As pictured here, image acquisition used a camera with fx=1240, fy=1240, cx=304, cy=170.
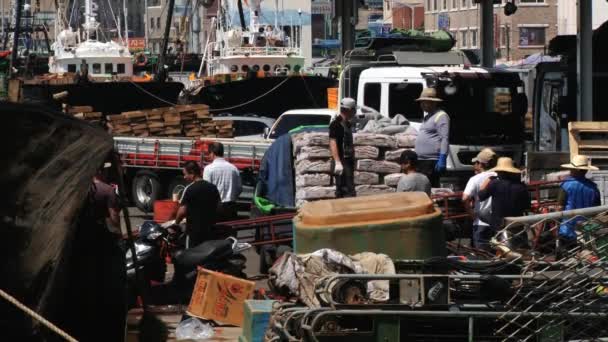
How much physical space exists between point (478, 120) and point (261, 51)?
117 feet

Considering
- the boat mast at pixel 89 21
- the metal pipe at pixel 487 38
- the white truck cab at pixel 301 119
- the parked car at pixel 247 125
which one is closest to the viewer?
the white truck cab at pixel 301 119

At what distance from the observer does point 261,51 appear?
53250 millimetres

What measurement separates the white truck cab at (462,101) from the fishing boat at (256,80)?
2113 centimetres

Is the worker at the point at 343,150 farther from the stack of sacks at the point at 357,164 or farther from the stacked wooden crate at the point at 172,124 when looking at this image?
the stacked wooden crate at the point at 172,124

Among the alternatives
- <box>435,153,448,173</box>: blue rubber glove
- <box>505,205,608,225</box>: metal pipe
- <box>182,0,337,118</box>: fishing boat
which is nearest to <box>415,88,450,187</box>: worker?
<box>435,153,448,173</box>: blue rubber glove


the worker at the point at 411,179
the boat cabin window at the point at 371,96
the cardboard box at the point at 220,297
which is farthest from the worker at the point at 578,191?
the boat cabin window at the point at 371,96

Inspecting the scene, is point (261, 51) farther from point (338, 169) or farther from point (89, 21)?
point (338, 169)

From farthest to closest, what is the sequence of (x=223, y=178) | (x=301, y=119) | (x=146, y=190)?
(x=146, y=190)
(x=301, y=119)
(x=223, y=178)

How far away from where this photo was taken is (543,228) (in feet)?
29.6

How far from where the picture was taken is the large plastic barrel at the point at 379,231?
8.77 metres

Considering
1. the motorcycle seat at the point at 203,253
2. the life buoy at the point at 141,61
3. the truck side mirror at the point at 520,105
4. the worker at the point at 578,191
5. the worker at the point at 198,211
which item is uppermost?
the life buoy at the point at 141,61

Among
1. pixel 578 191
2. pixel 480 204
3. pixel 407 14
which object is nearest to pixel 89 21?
pixel 407 14

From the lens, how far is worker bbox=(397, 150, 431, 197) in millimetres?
12453

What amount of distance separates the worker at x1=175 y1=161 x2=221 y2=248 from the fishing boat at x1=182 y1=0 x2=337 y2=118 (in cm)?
2665
